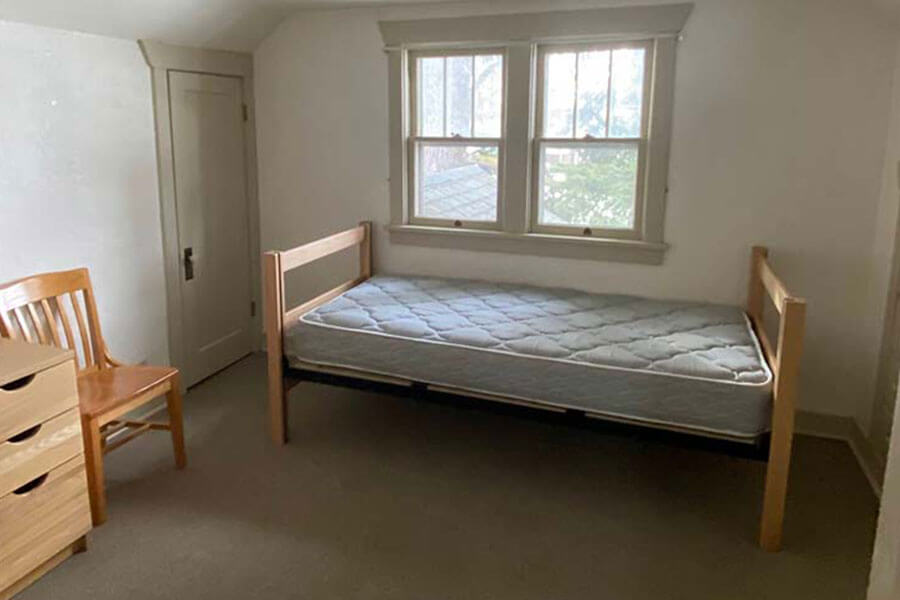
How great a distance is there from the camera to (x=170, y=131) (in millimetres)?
3547

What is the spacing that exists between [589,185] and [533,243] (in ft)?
1.37

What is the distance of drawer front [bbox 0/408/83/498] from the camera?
81.4 inches

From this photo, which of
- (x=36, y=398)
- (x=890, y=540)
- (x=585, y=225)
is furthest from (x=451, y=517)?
(x=890, y=540)

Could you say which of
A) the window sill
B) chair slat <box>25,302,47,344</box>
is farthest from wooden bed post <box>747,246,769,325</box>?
chair slat <box>25,302,47,344</box>

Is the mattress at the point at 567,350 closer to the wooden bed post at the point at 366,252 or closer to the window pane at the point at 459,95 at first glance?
the wooden bed post at the point at 366,252

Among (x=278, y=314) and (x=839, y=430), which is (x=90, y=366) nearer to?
(x=278, y=314)

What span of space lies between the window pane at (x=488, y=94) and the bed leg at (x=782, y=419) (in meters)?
1.89

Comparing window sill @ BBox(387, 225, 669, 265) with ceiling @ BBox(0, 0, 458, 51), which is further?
window sill @ BBox(387, 225, 669, 265)

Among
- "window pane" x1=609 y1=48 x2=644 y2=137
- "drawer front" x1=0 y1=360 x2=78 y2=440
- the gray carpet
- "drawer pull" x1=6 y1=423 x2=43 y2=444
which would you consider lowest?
the gray carpet

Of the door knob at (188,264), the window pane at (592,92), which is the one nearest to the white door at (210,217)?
the door knob at (188,264)

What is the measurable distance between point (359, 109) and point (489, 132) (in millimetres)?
767

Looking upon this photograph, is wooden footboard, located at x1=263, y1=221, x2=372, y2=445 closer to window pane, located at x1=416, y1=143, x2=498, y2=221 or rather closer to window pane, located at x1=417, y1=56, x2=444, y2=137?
window pane, located at x1=416, y1=143, x2=498, y2=221

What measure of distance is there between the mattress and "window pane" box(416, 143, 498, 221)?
0.58 meters

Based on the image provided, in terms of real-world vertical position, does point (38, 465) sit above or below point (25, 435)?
below
